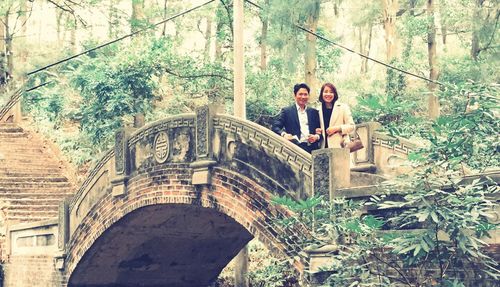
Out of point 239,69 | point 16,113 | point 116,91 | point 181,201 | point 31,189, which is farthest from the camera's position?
point 16,113

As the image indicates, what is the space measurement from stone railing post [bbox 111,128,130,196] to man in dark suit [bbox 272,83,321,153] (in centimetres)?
374

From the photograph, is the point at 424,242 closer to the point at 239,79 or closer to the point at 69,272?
the point at 239,79

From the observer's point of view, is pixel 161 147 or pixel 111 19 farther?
pixel 111 19

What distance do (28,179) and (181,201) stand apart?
879 centimetres

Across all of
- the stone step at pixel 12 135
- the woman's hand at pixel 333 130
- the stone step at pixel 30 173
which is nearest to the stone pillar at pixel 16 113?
the stone step at pixel 12 135

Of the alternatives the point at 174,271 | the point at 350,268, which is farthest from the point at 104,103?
the point at 350,268

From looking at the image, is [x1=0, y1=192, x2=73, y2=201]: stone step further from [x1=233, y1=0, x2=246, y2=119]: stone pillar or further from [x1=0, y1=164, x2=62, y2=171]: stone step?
[x1=233, y1=0, x2=246, y2=119]: stone pillar

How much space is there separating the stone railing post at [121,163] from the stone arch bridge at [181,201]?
0.02 meters

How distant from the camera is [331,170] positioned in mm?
8602

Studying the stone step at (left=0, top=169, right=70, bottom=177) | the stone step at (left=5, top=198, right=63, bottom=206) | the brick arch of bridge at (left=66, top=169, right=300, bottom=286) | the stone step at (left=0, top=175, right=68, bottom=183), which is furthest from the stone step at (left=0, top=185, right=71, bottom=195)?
the brick arch of bridge at (left=66, top=169, right=300, bottom=286)

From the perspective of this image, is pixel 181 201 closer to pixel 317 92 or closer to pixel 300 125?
pixel 300 125

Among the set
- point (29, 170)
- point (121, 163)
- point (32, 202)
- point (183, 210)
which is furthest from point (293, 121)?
point (29, 170)

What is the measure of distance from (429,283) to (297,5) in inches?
474

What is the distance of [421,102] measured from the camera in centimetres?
2448
